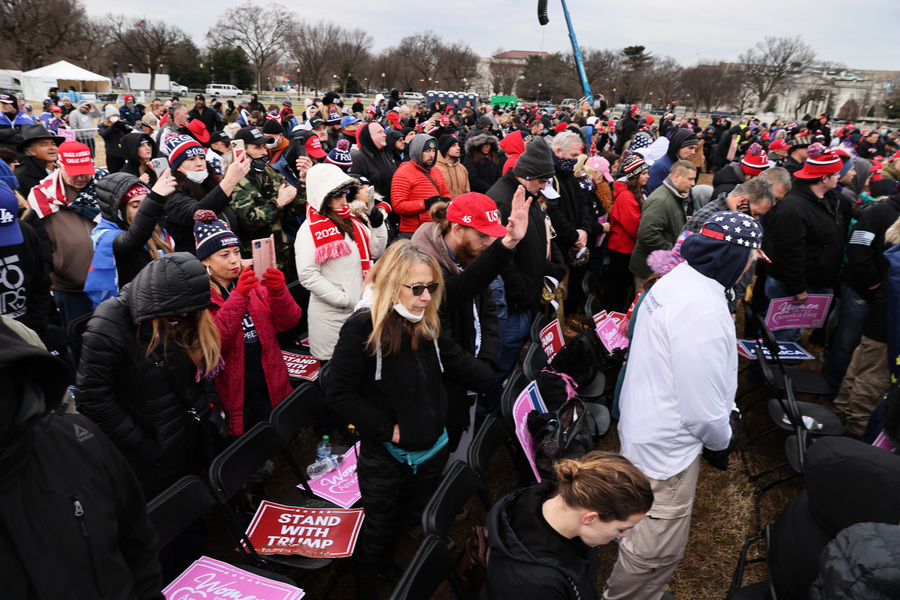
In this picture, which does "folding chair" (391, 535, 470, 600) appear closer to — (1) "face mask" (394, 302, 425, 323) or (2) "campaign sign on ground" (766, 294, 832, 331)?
(1) "face mask" (394, 302, 425, 323)

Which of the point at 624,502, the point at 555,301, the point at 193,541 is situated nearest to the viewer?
the point at 624,502

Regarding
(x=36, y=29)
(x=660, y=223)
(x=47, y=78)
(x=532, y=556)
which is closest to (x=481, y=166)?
(x=660, y=223)

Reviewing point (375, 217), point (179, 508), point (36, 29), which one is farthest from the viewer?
point (36, 29)

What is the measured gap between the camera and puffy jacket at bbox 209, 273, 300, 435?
287cm

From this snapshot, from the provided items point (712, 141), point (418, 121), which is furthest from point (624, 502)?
point (712, 141)

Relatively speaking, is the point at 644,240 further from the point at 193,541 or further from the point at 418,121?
the point at 418,121

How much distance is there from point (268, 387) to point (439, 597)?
1642 millimetres

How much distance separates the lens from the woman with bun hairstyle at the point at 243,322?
9.46 ft

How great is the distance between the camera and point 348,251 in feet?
11.7

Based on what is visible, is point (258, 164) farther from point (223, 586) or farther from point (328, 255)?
point (223, 586)

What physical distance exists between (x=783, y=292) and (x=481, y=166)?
440 centimetres

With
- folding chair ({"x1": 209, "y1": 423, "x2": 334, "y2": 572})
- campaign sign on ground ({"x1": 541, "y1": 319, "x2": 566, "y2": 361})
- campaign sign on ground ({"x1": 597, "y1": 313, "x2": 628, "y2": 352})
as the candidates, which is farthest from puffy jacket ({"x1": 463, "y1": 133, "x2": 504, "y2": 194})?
folding chair ({"x1": 209, "y1": 423, "x2": 334, "y2": 572})

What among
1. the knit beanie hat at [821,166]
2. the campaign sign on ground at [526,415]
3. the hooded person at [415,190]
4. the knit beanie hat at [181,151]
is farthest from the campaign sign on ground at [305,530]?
the knit beanie hat at [821,166]

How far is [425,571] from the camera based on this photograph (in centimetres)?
205
